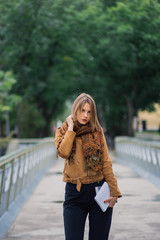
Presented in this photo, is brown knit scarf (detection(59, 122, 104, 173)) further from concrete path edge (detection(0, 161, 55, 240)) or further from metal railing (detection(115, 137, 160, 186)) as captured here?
metal railing (detection(115, 137, 160, 186))

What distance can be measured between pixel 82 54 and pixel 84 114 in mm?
31828

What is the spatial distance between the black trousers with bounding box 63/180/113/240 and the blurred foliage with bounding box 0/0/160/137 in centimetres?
2441

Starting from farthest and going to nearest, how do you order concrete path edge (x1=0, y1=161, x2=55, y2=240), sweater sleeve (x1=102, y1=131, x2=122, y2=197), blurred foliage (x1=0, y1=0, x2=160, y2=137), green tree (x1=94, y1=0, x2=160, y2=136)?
blurred foliage (x1=0, y1=0, x2=160, y2=137), green tree (x1=94, y1=0, x2=160, y2=136), concrete path edge (x1=0, y1=161, x2=55, y2=240), sweater sleeve (x1=102, y1=131, x2=122, y2=197)

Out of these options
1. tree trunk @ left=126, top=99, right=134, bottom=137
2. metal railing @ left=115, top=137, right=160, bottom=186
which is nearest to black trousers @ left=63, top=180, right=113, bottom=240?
metal railing @ left=115, top=137, right=160, bottom=186

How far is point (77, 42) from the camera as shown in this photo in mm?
35844

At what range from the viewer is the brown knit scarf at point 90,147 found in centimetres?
400

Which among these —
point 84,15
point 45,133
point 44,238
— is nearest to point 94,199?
point 44,238

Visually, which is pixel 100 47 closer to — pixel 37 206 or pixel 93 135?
pixel 37 206

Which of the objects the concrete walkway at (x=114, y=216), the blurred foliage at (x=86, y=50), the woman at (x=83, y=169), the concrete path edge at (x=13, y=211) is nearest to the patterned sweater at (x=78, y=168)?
the woman at (x=83, y=169)

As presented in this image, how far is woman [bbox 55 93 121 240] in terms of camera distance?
4004 mm

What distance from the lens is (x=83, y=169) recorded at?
159 inches

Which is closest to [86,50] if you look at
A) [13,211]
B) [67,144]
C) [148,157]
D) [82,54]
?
[82,54]

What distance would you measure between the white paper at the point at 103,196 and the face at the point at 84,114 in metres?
0.53

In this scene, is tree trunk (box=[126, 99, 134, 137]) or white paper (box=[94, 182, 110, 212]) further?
tree trunk (box=[126, 99, 134, 137])
